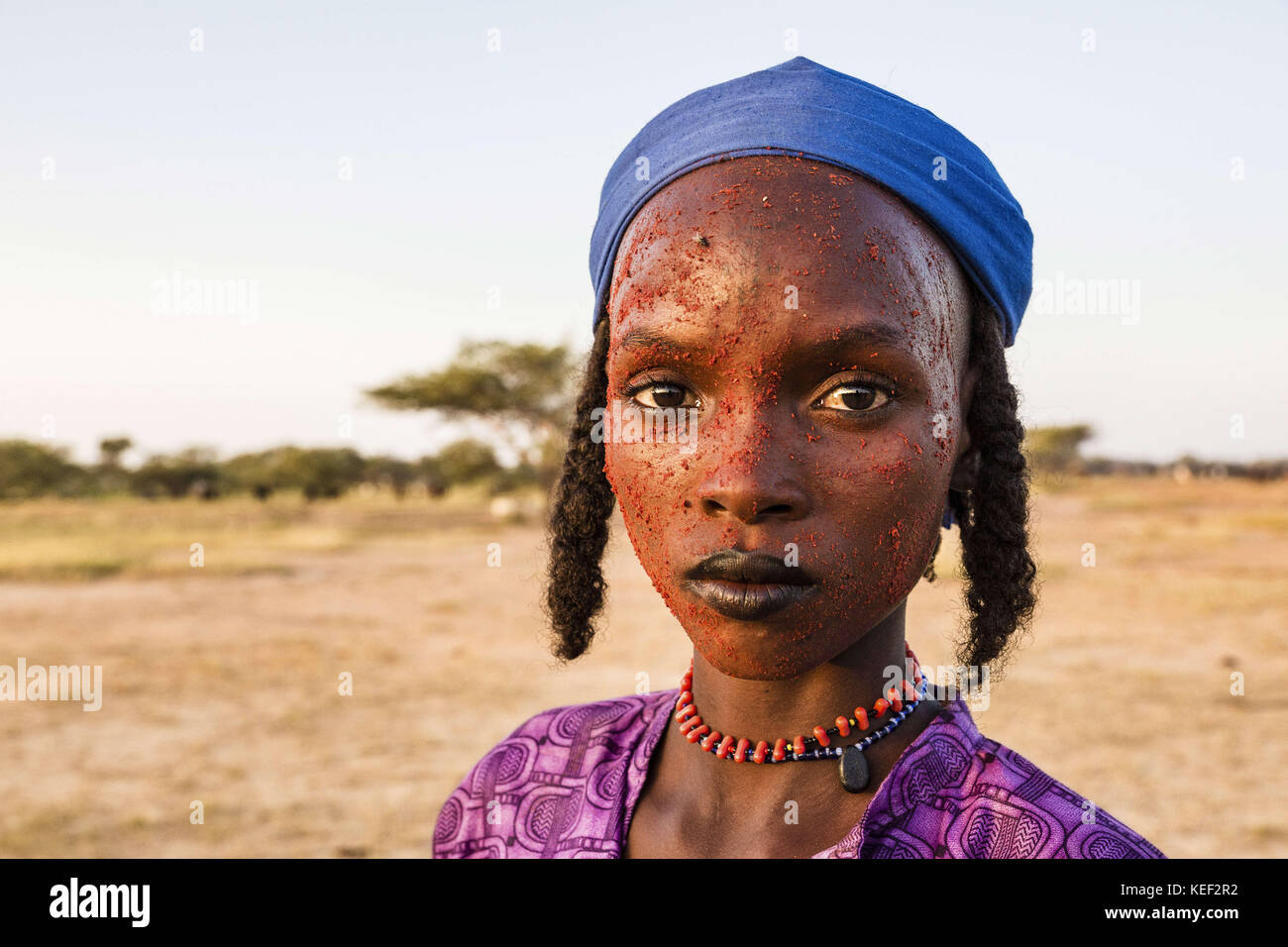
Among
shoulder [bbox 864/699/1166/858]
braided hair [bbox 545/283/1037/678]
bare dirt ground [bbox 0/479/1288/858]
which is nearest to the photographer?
shoulder [bbox 864/699/1166/858]

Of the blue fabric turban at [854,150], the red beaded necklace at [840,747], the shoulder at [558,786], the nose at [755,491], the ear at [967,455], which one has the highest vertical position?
the blue fabric turban at [854,150]

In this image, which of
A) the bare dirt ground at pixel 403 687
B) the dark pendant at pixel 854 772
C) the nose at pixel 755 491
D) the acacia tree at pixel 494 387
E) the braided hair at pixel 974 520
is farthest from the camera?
the acacia tree at pixel 494 387

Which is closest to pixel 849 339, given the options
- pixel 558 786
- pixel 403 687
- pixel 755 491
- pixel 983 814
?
pixel 755 491

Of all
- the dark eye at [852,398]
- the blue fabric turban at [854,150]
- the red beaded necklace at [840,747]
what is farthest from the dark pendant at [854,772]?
the blue fabric turban at [854,150]

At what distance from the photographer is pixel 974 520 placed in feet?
7.36

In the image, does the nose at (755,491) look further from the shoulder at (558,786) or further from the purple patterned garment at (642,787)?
the shoulder at (558,786)

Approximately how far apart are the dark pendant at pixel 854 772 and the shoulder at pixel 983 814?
2.6 inches

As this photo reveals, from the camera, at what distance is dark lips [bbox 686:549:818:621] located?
182 cm

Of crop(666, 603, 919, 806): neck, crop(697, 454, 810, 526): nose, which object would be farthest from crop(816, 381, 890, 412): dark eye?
crop(666, 603, 919, 806): neck

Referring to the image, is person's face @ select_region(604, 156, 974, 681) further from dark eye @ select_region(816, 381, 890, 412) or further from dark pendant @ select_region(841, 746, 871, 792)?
dark pendant @ select_region(841, 746, 871, 792)

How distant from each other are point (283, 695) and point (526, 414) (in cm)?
2593

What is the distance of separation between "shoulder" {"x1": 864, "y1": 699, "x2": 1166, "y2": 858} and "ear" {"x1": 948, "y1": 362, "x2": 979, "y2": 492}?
Answer: 1.61 ft

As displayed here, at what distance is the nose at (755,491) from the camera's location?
5.82ft
